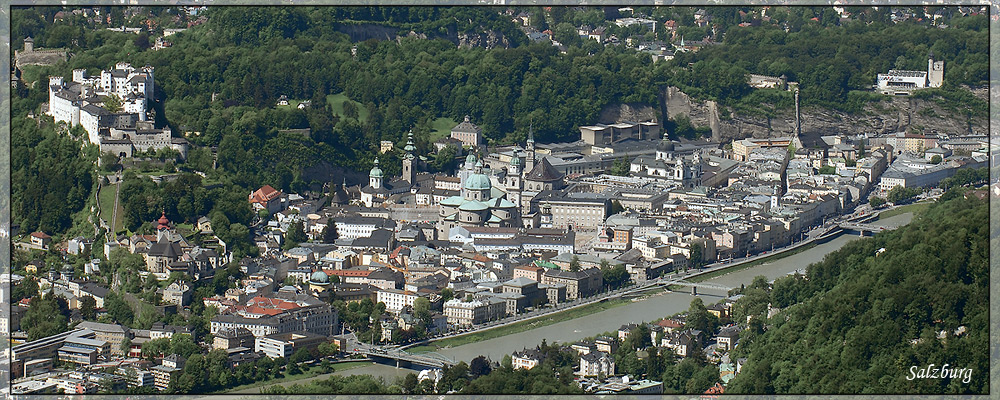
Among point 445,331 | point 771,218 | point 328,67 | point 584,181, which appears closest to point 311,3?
point 328,67

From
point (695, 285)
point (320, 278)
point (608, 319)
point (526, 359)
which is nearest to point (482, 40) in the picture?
point (695, 285)

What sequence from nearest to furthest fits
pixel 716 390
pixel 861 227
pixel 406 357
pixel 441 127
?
pixel 716 390 → pixel 406 357 → pixel 861 227 → pixel 441 127

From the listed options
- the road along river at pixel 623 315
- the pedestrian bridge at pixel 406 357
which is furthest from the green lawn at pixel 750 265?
the pedestrian bridge at pixel 406 357

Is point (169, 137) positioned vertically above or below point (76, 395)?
above

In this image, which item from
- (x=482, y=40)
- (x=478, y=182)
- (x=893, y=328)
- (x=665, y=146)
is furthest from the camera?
(x=482, y=40)

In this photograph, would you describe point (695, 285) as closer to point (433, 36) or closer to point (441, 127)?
point (441, 127)

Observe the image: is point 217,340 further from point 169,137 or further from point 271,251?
point 169,137
